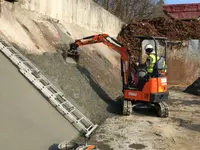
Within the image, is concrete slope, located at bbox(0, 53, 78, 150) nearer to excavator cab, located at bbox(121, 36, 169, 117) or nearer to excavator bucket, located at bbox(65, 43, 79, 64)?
excavator cab, located at bbox(121, 36, 169, 117)

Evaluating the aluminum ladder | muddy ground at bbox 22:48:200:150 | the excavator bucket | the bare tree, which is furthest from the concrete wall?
the bare tree

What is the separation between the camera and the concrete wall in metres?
9.15

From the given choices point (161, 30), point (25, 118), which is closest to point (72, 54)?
point (25, 118)

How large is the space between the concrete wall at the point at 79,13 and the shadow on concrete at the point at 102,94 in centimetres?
248

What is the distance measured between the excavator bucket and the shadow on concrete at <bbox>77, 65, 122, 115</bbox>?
28cm

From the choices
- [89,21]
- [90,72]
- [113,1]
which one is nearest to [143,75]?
[90,72]

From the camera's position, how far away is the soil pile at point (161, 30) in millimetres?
16938

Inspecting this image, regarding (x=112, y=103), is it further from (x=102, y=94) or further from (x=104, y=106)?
(x=104, y=106)

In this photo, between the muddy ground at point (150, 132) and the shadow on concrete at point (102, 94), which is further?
the shadow on concrete at point (102, 94)

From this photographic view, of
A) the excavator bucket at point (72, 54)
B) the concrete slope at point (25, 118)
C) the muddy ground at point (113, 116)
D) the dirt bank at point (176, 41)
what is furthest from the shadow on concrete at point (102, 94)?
the dirt bank at point (176, 41)

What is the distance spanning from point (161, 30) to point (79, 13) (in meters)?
7.52

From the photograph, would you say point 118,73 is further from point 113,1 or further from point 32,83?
point 113,1

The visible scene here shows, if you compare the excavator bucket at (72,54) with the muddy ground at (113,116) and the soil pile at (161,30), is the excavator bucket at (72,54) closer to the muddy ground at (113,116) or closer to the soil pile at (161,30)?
the muddy ground at (113,116)

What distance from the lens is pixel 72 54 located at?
8430 mm
